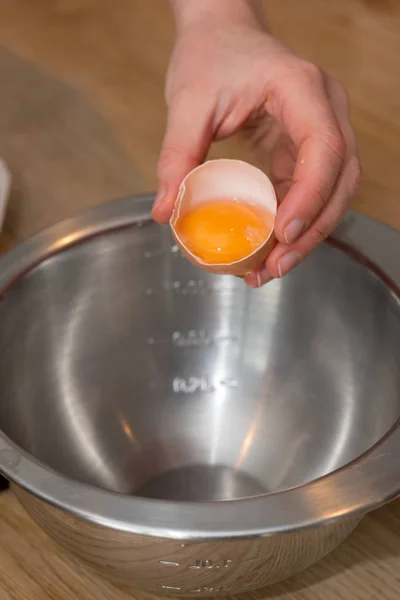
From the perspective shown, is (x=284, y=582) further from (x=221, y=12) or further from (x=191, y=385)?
(x=221, y=12)

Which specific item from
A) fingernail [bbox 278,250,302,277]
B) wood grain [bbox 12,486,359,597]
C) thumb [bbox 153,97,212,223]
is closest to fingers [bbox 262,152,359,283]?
fingernail [bbox 278,250,302,277]

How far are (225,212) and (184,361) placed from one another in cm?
21

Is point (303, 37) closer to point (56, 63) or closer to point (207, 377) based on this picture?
point (56, 63)

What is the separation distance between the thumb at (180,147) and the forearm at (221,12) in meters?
0.11

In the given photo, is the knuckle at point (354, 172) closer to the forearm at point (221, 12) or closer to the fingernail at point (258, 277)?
the fingernail at point (258, 277)

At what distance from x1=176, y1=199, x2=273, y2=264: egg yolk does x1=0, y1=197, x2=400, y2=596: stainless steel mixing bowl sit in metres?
0.10

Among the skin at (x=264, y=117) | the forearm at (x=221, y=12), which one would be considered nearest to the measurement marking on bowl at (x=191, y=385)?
the skin at (x=264, y=117)

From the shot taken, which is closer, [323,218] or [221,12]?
[323,218]

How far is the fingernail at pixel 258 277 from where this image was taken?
713mm

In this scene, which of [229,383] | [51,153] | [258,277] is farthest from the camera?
[51,153]

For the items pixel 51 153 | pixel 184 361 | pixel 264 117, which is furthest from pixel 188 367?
pixel 51 153

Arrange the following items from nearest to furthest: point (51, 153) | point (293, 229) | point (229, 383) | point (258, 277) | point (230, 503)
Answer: point (230, 503) → point (293, 229) → point (258, 277) → point (229, 383) → point (51, 153)

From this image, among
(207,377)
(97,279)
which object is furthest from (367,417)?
(97,279)

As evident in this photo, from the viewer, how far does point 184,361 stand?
2.79 ft
